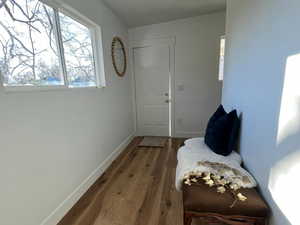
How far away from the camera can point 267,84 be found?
102 centimetres

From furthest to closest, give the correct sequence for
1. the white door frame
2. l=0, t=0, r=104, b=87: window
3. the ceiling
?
the white door frame → the ceiling → l=0, t=0, r=104, b=87: window

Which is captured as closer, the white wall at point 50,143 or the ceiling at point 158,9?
the white wall at point 50,143

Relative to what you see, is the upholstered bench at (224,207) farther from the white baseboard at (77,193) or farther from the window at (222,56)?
the window at (222,56)

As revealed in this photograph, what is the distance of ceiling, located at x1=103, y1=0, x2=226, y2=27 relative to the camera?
232 cm

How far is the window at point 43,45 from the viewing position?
1109mm

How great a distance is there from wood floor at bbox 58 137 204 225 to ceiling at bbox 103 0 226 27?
242 cm

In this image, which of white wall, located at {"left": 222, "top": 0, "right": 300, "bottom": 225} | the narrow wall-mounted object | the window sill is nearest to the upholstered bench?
white wall, located at {"left": 222, "top": 0, "right": 300, "bottom": 225}

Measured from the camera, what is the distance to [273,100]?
37.2 inches

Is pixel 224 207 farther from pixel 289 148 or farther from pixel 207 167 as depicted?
pixel 289 148

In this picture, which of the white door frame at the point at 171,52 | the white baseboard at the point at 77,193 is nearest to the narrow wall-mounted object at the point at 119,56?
the white door frame at the point at 171,52

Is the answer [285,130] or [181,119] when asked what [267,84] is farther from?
[181,119]

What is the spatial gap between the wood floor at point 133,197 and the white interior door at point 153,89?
Answer: 1107 millimetres

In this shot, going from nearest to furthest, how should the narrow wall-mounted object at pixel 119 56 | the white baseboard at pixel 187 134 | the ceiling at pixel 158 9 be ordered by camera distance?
the ceiling at pixel 158 9 < the narrow wall-mounted object at pixel 119 56 < the white baseboard at pixel 187 134

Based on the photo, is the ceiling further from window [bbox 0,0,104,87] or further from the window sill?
the window sill
